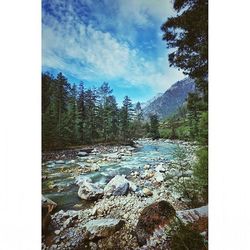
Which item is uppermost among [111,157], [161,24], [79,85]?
[161,24]

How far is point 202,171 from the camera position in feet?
9.52

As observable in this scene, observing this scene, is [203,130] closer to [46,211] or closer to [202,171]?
[202,171]

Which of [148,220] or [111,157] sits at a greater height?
[111,157]

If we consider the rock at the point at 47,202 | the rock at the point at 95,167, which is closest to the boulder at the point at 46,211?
the rock at the point at 47,202

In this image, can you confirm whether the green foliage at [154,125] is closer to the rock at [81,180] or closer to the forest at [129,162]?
the forest at [129,162]

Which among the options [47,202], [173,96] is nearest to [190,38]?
[173,96]

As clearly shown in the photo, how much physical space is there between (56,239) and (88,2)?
1596 millimetres

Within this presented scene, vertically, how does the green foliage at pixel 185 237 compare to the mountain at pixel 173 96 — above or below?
below

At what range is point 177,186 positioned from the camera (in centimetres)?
289

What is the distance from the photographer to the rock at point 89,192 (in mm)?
2855

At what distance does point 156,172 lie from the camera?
2898mm

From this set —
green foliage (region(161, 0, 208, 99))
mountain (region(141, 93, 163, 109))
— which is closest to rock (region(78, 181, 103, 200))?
mountain (region(141, 93, 163, 109))
